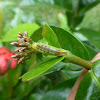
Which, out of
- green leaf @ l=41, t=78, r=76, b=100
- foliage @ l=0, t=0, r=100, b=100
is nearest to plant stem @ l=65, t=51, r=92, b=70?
foliage @ l=0, t=0, r=100, b=100

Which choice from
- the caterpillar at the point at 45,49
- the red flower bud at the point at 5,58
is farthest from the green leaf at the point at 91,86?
the red flower bud at the point at 5,58

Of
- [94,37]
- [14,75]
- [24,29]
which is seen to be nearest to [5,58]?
[14,75]

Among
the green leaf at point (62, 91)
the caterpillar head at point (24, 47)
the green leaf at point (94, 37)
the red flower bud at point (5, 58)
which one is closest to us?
the caterpillar head at point (24, 47)

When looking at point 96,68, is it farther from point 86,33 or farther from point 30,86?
point 30,86

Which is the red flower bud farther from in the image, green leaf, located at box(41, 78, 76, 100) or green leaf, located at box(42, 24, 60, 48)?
green leaf, located at box(42, 24, 60, 48)

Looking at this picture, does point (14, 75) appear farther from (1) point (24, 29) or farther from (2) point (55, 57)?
(2) point (55, 57)

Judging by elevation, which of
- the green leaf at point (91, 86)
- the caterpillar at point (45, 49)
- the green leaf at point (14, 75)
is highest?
the caterpillar at point (45, 49)

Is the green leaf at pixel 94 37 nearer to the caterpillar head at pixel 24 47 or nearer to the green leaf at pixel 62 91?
the green leaf at pixel 62 91

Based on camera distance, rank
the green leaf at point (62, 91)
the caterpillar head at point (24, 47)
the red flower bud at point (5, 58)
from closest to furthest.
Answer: the caterpillar head at point (24, 47)
the green leaf at point (62, 91)
the red flower bud at point (5, 58)
